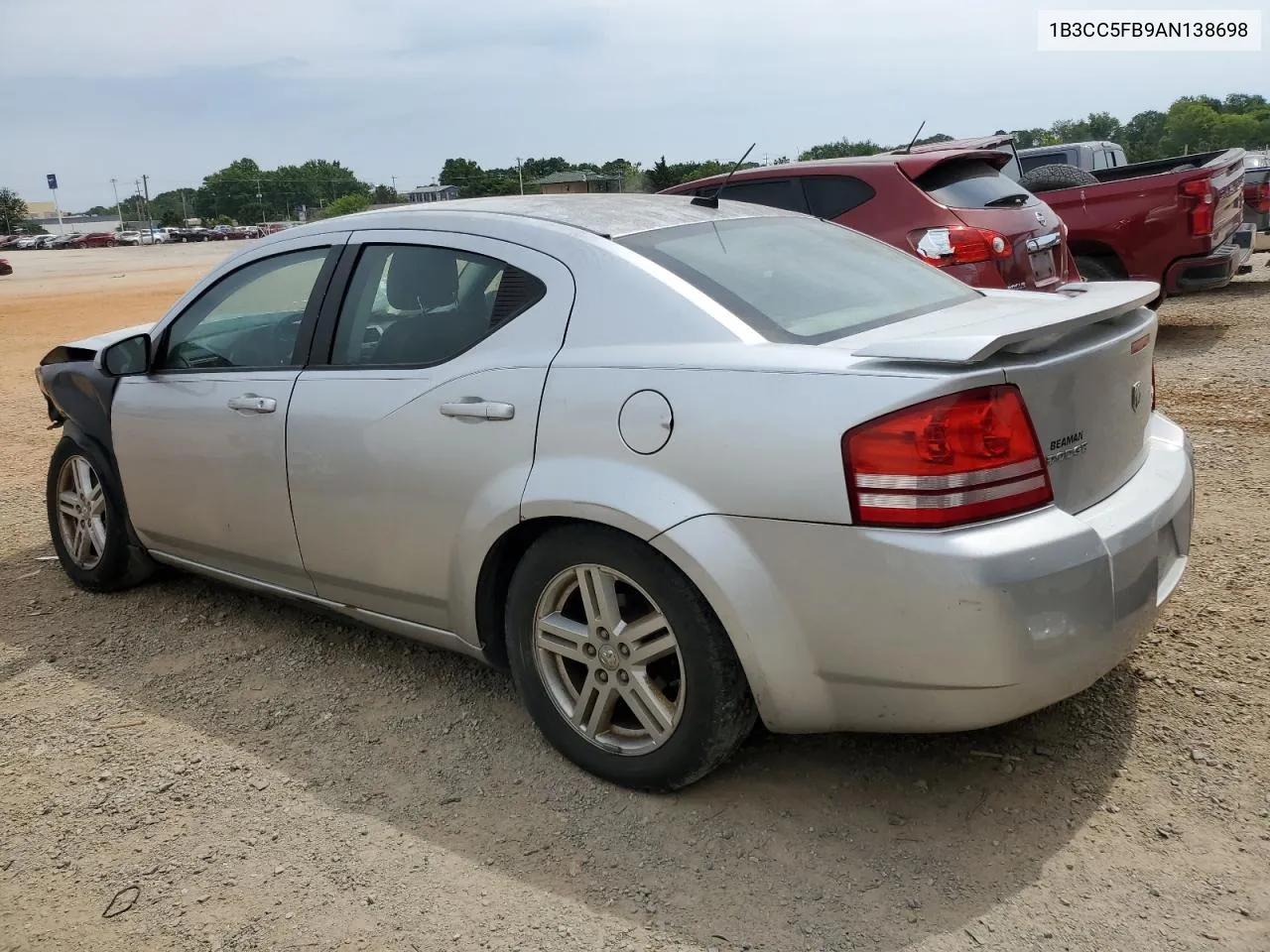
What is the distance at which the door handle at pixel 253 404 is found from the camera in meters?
3.75

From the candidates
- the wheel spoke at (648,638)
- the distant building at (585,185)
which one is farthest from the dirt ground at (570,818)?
the distant building at (585,185)

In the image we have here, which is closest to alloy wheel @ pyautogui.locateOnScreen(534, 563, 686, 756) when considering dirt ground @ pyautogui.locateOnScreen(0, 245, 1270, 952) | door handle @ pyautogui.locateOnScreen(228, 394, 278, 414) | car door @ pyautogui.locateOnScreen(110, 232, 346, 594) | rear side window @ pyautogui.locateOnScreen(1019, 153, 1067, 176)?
dirt ground @ pyautogui.locateOnScreen(0, 245, 1270, 952)

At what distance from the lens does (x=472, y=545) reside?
3.19 m

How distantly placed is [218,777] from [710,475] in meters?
1.79

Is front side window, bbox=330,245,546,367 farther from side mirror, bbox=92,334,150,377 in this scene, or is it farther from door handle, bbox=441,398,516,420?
side mirror, bbox=92,334,150,377

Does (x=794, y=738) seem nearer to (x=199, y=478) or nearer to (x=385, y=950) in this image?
(x=385, y=950)

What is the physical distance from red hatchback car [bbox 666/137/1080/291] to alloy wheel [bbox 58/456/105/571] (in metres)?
4.24

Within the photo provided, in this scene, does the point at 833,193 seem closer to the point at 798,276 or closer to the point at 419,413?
the point at 798,276

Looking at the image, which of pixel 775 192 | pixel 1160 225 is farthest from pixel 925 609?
pixel 1160 225

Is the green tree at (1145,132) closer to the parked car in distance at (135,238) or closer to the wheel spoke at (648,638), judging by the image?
the parked car in distance at (135,238)

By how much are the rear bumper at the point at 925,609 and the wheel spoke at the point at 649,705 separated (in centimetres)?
29

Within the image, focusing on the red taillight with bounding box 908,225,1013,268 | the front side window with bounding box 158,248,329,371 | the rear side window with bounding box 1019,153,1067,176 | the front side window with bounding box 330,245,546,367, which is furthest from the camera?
the rear side window with bounding box 1019,153,1067,176

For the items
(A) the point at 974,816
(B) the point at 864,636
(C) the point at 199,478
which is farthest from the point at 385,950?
(C) the point at 199,478

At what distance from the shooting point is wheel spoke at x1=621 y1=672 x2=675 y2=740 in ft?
9.60
